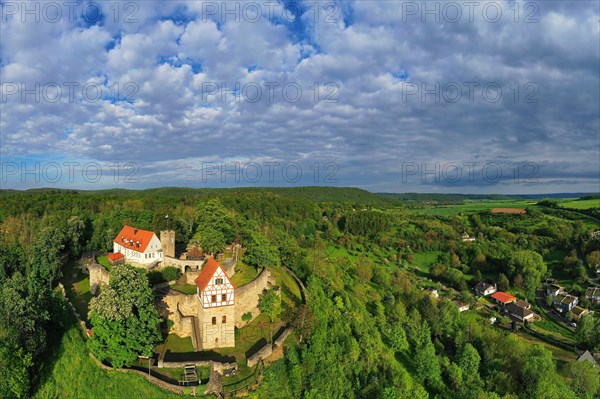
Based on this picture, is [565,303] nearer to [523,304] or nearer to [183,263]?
[523,304]

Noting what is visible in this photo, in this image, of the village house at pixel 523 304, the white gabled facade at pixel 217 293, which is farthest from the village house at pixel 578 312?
the white gabled facade at pixel 217 293

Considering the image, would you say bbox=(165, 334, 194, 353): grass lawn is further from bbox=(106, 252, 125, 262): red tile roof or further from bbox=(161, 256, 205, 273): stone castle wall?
bbox=(106, 252, 125, 262): red tile roof

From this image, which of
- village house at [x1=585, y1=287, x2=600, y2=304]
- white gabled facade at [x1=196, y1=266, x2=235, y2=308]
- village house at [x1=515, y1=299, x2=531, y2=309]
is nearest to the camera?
white gabled facade at [x1=196, y1=266, x2=235, y2=308]

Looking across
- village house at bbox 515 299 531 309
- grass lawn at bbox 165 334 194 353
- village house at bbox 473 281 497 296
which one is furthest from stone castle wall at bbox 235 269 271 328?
village house at bbox 473 281 497 296

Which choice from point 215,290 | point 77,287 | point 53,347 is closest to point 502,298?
point 215,290

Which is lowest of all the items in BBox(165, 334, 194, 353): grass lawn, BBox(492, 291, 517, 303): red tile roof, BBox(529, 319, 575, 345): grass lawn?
BBox(529, 319, 575, 345): grass lawn

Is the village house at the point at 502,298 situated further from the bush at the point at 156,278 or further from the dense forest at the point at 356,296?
the bush at the point at 156,278
